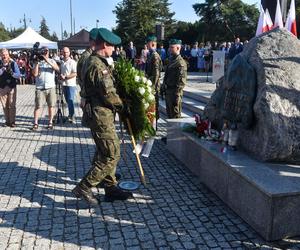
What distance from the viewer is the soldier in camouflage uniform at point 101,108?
4355 mm

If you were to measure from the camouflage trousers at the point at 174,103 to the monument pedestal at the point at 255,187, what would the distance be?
6.50ft

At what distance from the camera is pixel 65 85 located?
9.59 meters

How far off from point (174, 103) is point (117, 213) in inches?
139

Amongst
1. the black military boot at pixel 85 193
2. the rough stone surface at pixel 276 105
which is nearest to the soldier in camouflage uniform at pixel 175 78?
the rough stone surface at pixel 276 105

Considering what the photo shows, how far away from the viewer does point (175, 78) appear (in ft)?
23.8

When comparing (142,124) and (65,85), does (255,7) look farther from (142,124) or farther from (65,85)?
(142,124)

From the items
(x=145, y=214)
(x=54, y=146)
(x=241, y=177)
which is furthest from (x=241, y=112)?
(x=54, y=146)

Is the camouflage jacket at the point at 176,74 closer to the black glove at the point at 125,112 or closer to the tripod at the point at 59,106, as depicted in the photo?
the black glove at the point at 125,112

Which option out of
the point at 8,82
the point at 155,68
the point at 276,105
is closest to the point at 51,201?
the point at 276,105

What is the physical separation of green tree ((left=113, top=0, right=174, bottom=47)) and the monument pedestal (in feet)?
157

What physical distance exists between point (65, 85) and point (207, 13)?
49301 millimetres

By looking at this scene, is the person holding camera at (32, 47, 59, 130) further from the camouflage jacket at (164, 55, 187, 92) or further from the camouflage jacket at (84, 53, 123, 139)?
the camouflage jacket at (84, 53, 123, 139)

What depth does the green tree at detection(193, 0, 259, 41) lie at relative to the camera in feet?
163

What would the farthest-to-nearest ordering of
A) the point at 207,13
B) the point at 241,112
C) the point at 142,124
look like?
the point at 207,13 < the point at 142,124 < the point at 241,112
